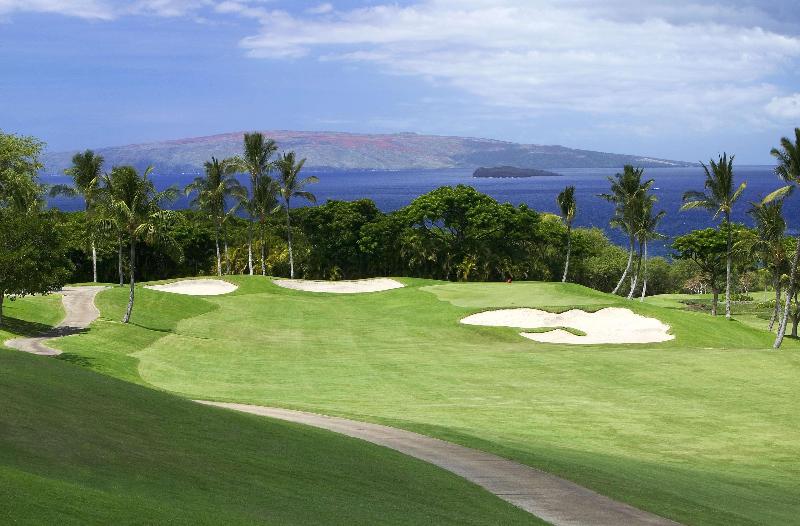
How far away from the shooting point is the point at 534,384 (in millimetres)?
32812

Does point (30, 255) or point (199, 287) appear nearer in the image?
point (30, 255)

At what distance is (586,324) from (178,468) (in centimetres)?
3960

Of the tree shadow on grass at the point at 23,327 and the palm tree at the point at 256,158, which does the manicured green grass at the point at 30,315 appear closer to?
the tree shadow on grass at the point at 23,327

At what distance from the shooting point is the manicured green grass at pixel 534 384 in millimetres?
20031

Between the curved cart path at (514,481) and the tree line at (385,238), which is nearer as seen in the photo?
the curved cart path at (514,481)

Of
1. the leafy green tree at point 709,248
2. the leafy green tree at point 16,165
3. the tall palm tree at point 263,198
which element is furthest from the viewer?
the leafy green tree at point 709,248

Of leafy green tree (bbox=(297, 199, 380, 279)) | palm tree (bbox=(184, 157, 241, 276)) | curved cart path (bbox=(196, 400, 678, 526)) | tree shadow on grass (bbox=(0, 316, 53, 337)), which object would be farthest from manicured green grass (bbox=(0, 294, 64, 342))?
leafy green tree (bbox=(297, 199, 380, 279))

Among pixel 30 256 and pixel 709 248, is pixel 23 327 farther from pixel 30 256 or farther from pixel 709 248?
pixel 709 248

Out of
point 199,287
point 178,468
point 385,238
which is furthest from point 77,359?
point 385,238

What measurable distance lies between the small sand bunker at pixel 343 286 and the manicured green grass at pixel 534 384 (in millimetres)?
12742

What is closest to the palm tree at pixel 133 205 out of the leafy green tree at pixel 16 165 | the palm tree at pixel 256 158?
the leafy green tree at pixel 16 165

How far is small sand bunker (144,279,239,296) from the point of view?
62000 millimetres

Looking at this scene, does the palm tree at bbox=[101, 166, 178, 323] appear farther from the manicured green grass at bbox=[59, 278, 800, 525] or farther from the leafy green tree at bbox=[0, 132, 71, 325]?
the manicured green grass at bbox=[59, 278, 800, 525]

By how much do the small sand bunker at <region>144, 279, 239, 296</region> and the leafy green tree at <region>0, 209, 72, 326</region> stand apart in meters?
22.1
